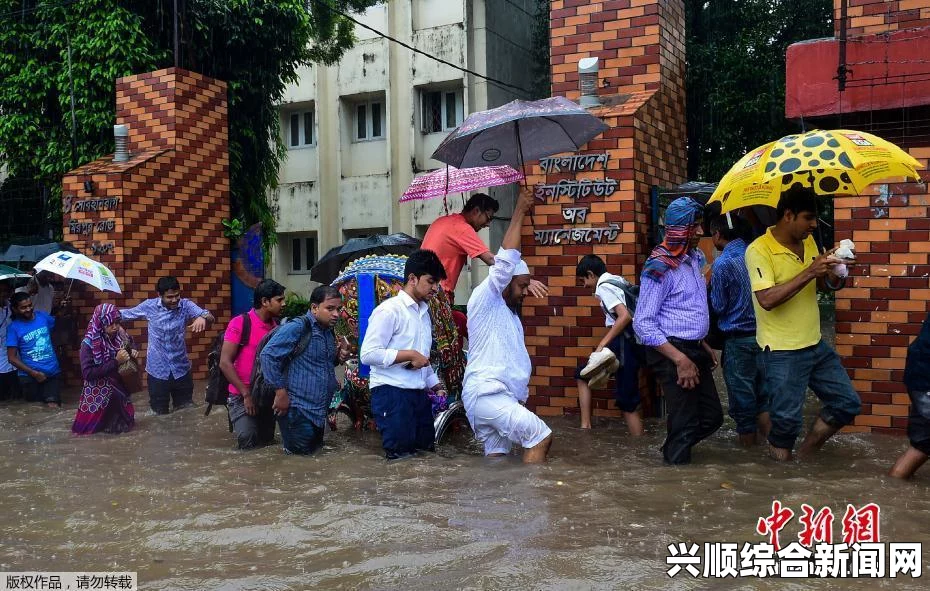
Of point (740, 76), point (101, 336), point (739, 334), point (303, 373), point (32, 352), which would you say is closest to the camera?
point (739, 334)

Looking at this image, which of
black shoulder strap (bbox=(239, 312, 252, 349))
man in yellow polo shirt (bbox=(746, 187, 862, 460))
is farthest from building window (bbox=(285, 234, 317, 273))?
man in yellow polo shirt (bbox=(746, 187, 862, 460))

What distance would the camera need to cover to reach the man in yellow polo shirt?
5402 millimetres

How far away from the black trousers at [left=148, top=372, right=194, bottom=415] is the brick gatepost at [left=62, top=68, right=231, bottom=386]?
1925 millimetres

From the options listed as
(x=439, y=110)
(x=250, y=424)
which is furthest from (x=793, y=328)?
(x=439, y=110)

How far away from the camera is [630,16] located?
7.64 metres

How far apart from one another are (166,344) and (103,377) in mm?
935

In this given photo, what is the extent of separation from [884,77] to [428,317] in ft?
12.7

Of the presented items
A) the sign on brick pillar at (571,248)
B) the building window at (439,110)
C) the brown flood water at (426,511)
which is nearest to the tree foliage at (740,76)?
the building window at (439,110)

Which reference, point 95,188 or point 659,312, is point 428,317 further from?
point 95,188

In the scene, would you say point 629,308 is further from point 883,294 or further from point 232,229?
point 232,229

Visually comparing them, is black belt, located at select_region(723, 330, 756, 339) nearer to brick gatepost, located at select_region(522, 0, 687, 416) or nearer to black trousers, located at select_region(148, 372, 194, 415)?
brick gatepost, located at select_region(522, 0, 687, 416)

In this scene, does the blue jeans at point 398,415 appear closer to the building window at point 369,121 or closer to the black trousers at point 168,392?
the black trousers at point 168,392

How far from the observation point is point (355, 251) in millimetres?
9258

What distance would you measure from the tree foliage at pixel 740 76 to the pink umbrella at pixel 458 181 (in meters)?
11.0
